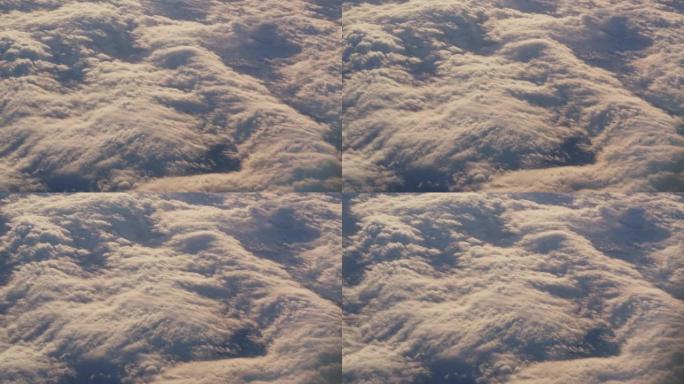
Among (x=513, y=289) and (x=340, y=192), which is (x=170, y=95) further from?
(x=513, y=289)

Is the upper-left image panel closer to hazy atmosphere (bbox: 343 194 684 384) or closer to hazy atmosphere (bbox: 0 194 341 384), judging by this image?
hazy atmosphere (bbox: 0 194 341 384)

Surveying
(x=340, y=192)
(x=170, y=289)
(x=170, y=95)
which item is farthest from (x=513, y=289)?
(x=170, y=95)

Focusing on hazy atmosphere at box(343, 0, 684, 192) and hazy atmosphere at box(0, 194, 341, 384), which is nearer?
hazy atmosphere at box(0, 194, 341, 384)

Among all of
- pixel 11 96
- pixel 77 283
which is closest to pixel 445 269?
pixel 77 283

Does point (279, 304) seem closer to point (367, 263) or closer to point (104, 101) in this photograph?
point (367, 263)

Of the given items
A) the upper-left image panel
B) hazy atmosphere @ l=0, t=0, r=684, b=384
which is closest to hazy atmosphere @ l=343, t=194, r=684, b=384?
hazy atmosphere @ l=0, t=0, r=684, b=384

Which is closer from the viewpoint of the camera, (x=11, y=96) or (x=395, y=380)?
(x=395, y=380)

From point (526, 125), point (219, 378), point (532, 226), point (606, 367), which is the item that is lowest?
point (219, 378)
